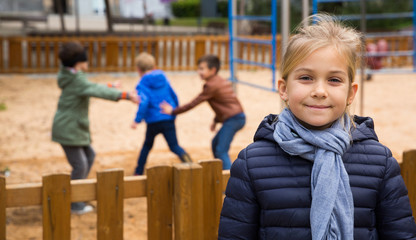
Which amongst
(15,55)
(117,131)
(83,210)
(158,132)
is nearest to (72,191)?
(83,210)

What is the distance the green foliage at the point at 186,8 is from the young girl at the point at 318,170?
1396 inches

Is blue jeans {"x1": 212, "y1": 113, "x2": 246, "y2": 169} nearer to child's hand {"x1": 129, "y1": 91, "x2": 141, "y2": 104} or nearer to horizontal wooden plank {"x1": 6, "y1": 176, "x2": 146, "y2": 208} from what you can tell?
child's hand {"x1": 129, "y1": 91, "x2": 141, "y2": 104}

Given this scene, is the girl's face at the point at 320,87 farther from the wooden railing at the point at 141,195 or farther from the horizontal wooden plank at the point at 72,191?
the horizontal wooden plank at the point at 72,191

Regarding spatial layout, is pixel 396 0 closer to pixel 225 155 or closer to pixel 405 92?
pixel 405 92

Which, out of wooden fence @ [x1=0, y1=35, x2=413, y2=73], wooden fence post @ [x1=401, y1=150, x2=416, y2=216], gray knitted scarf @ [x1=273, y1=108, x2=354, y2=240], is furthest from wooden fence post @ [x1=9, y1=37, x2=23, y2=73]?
gray knitted scarf @ [x1=273, y1=108, x2=354, y2=240]

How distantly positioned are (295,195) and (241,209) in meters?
0.17

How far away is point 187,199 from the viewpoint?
2.80 meters

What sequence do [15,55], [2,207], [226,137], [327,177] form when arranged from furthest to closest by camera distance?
[15,55]
[226,137]
[2,207]
[327,177]

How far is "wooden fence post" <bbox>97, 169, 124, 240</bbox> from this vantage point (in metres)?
2.72

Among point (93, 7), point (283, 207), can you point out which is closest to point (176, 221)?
point (283, 207)

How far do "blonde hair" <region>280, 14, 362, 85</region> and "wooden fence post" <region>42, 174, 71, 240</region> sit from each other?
1.37 m

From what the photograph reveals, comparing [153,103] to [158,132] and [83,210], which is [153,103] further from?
[83,210]

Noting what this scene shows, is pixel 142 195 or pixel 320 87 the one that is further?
pixel 142 195

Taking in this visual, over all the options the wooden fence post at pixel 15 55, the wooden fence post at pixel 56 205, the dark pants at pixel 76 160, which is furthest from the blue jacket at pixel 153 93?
the wooden fence post at pixel 15 55
